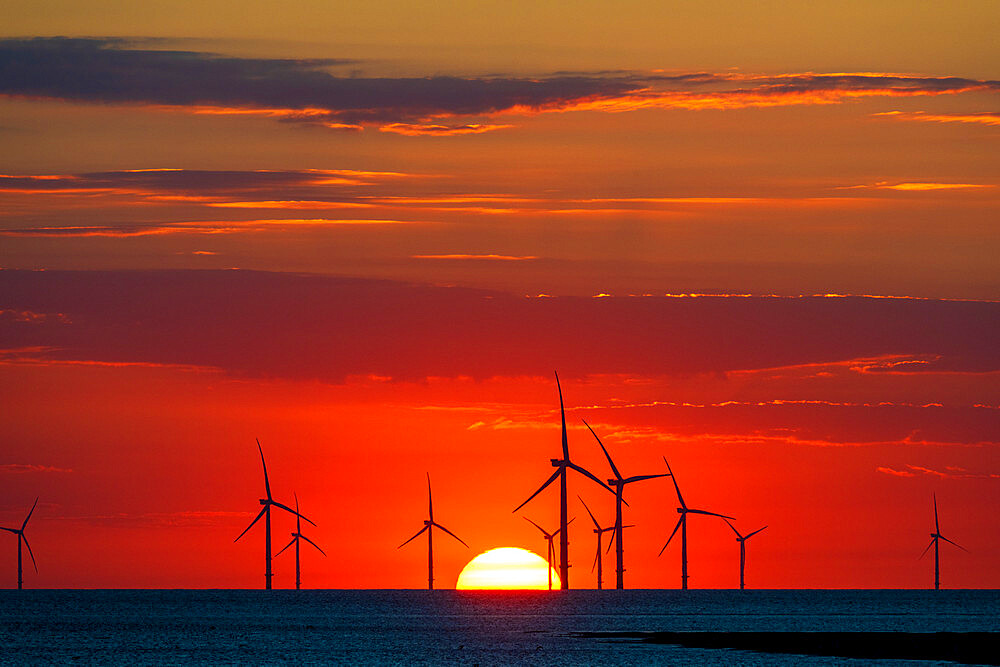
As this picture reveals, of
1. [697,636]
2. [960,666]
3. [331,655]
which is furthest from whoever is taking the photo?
[697,636]

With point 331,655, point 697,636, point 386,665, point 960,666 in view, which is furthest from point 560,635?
point 960,666

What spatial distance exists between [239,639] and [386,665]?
191ft

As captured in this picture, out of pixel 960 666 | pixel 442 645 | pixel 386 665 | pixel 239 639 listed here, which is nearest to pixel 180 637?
pixel 239 639

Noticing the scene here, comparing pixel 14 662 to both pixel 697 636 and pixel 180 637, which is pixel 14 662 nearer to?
pixel 180 637

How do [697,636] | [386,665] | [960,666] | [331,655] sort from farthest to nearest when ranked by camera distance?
[697,636], [331,655], [386,665], [960,666]

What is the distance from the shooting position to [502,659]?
138 m

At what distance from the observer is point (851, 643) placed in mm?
152500

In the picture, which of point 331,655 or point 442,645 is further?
point 442,645

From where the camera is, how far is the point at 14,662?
135 m

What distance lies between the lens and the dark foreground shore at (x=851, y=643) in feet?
420

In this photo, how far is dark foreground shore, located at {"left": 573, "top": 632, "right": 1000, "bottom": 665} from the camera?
128125 mm

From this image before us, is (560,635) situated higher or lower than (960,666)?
higher

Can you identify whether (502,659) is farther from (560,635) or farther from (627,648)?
(560,635)

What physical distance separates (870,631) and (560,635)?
33082 millimetres
